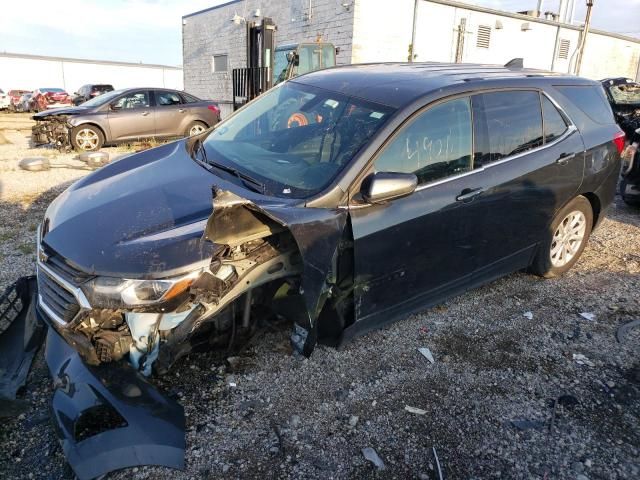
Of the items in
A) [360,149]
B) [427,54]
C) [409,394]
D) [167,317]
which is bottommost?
[409,394]

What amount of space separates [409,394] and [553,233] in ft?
7.09

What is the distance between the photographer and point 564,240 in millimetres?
4254

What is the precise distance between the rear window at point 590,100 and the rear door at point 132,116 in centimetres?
989

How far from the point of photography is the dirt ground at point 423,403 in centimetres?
228

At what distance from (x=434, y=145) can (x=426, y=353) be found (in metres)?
1.41

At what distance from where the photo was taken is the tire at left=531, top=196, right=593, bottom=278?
4.02 meters

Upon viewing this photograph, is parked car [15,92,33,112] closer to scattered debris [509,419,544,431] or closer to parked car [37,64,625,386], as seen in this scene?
parked car [37,64,625,386]

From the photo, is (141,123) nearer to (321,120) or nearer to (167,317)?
(321,120)

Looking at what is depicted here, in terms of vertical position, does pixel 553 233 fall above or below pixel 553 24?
below

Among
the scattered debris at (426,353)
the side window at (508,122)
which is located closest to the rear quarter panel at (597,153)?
the side window at (508,122)

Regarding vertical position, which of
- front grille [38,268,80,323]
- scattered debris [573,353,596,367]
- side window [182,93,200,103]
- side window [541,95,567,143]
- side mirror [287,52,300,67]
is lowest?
scattered debris [573,353,596,367]

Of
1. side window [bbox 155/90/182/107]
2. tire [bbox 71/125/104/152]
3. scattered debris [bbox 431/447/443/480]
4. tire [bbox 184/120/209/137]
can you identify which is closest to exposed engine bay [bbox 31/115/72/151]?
tire [bbox 71/125/104/152]

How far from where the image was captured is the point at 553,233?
158 inches

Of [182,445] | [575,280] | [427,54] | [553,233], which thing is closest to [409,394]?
[182,445]
